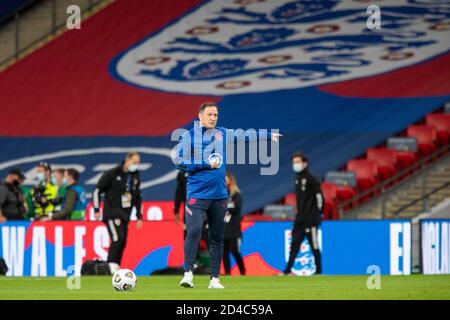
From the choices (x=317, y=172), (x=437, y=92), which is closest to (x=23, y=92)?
(x=317, y=172)

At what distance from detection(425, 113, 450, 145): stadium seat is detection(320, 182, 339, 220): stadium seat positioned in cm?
280

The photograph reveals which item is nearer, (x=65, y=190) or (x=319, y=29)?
(x=65, y=190)

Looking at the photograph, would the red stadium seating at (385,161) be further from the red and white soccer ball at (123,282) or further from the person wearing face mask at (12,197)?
the red and white soccer ball at (123,282)

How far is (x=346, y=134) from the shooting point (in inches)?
1100

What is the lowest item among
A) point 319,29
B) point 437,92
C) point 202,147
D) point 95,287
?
point 95,287

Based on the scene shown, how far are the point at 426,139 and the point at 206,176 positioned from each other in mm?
13463

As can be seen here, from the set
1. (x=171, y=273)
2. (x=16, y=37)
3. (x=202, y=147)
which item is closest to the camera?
(x=202, y=147)

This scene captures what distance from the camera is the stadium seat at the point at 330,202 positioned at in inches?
988

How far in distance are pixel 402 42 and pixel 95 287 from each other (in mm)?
17087

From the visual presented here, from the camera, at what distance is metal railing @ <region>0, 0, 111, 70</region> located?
106 ft

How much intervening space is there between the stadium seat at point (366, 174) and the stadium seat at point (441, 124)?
5.57 ft

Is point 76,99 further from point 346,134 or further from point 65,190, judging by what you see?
point 65,190

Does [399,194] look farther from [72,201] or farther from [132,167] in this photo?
[132,167]

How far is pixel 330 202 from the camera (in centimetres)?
2533
